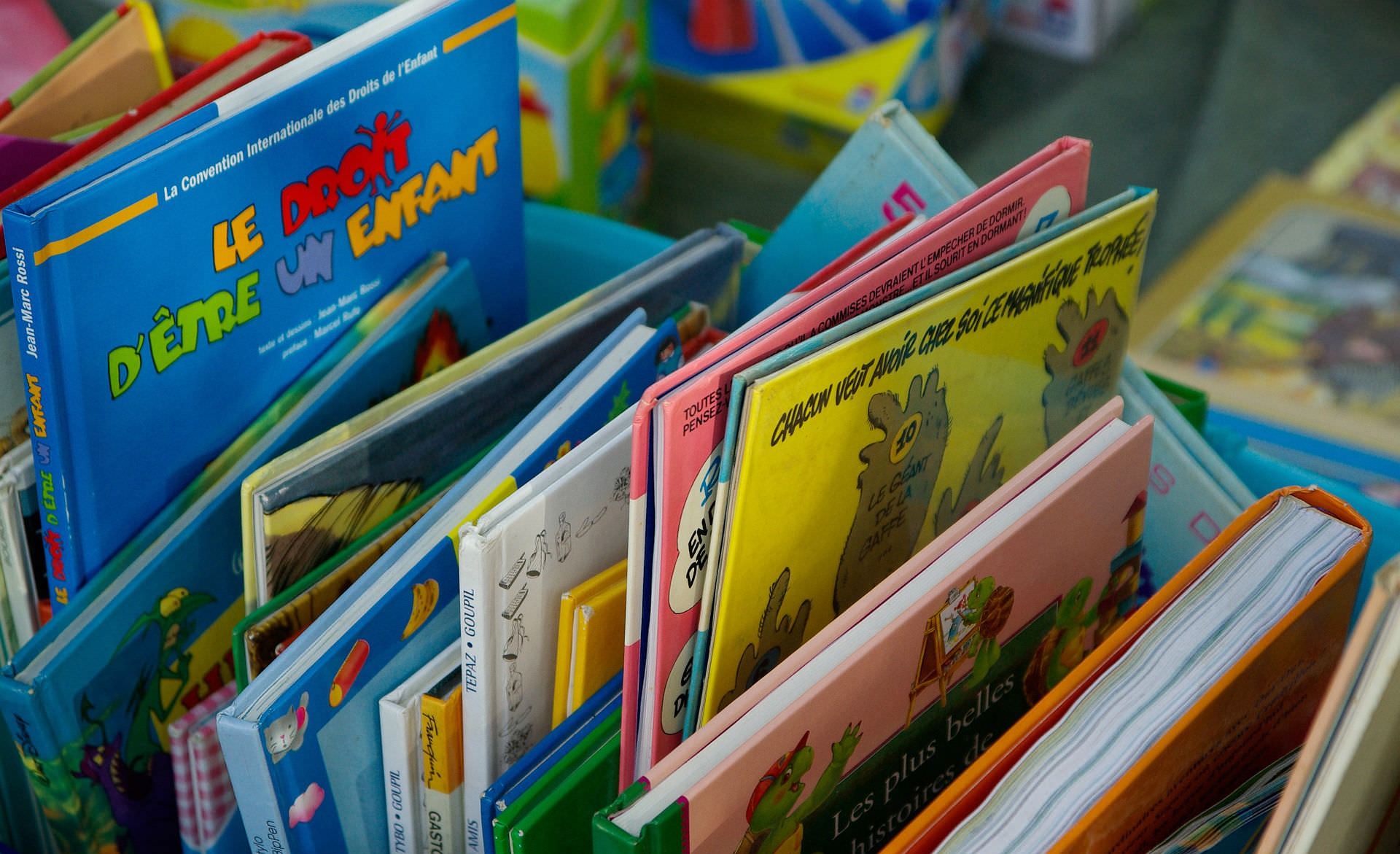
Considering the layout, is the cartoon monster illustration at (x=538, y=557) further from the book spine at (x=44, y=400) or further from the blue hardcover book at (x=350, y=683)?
the book spine at (x=44, y=400)

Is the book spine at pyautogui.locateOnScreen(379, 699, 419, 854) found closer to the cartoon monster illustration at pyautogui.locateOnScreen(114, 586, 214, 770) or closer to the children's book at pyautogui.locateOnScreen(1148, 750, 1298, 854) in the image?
the cartoon monster illustration at pyautogui.locateOnScreen(114, 586, 214, 770)

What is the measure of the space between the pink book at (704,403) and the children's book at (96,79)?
0.57 m

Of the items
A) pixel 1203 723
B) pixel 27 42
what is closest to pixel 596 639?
pixel 1203 723

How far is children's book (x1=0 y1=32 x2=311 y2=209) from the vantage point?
0.81 m

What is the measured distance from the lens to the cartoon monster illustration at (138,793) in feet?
Result: 2.83

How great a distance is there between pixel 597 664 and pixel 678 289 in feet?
1.10

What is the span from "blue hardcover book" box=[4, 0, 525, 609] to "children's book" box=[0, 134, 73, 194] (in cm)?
16

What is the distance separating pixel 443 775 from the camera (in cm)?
79

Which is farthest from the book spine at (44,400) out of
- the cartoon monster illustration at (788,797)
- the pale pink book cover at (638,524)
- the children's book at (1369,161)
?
the children's book at (1369,161)

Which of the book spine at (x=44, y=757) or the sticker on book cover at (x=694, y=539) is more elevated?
the sticker on book cover at (x=694, y=539)

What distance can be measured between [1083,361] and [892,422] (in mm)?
228

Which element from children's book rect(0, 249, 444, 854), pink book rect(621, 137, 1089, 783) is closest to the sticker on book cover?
pink book rect(621, 137, 1089, 783)

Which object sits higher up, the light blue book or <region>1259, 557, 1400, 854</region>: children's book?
<region>1259, 557, 1400, 854</region>: children's book

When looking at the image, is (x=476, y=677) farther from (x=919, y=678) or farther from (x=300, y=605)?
(x=919, y=678)
